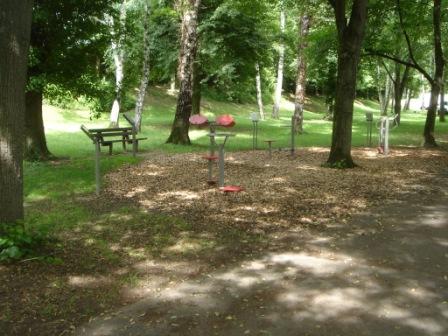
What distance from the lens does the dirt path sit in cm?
423

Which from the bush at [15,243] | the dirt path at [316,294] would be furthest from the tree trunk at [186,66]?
the bush at [15,243]

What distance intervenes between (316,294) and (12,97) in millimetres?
3768

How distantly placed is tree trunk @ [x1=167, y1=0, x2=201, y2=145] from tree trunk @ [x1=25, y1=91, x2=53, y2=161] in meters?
5.33

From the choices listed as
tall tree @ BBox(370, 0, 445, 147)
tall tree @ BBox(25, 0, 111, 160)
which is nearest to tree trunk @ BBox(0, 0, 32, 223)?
tall tree @ BBox(25, 0, 111, 160)

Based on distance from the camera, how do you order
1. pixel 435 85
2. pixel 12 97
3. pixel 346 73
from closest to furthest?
pixel 12 97
pixel 346 73
pixel 435 85

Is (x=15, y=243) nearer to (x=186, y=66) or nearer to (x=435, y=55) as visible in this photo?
(x=186, y=66)

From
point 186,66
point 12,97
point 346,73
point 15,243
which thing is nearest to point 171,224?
point 15,243

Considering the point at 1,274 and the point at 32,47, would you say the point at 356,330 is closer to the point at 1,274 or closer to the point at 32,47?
the point at 1,274

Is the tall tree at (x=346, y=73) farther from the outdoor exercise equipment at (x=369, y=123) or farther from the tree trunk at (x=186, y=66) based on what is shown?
the tree trunk at (x=186, y=66)

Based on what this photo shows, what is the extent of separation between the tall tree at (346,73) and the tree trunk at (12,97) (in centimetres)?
868

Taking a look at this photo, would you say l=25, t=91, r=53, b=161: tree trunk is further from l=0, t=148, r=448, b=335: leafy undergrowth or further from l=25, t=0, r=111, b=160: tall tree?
l=0, t=148, r=448, b=335: leafy undergrowth

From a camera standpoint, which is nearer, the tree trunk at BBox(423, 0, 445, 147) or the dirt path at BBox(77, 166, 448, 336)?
the dirt path at BBox(77, 166, 448, 336)

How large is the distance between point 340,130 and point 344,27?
255cm

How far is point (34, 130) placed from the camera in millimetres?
13734
